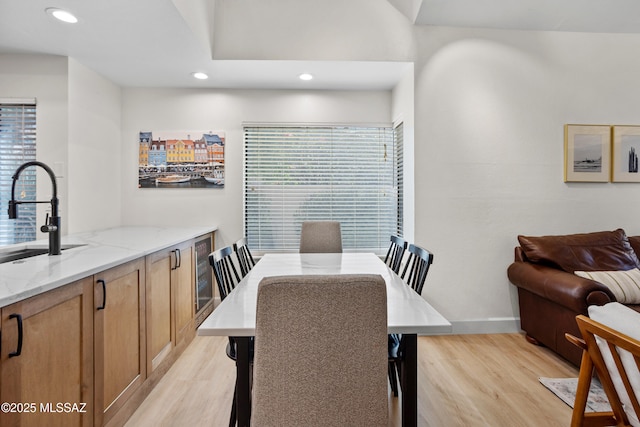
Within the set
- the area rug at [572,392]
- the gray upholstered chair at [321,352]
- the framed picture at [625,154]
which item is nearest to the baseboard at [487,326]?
the area rug at [572,392]

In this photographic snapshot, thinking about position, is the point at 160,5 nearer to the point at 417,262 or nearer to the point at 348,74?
the point at 348,74

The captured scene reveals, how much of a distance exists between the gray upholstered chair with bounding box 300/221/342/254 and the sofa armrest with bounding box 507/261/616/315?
1.58 metres

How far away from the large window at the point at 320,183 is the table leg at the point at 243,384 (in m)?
2.36

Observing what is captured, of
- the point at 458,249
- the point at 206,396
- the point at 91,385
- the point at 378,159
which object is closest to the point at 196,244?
the point at 206,396

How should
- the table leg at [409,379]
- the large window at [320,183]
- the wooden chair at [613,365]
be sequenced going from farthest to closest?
1. the large window at [320,183]
2. the table leg at [409,379]
3. the wooden chair at [613,365]

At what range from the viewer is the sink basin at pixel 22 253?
193cm

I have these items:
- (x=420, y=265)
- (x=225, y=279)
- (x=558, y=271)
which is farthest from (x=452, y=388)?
(x=225, y=279)

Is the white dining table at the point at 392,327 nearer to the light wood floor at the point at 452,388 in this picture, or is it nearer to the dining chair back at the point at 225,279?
the dining chair back at the point at 225,279

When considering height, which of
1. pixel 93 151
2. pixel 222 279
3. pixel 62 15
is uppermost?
pixel 62 15

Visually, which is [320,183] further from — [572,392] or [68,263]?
[572,392]

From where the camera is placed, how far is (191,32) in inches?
92.6

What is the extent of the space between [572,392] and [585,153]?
2144 millimetres

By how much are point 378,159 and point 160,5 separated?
2389mm

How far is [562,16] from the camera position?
110 inches
